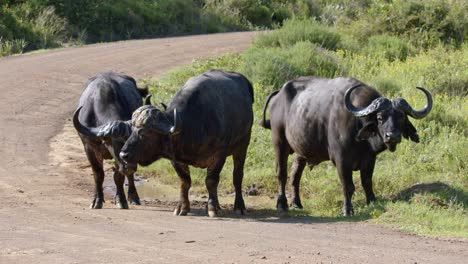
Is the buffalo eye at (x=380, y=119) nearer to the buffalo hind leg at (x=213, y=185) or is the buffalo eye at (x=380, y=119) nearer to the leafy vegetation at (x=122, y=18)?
the buffalo hind leg at (x=213, y=185)

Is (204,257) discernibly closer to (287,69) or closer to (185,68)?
(287,69)

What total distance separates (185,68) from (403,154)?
383 inches

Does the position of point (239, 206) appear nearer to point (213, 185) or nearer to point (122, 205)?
point (213, 185)

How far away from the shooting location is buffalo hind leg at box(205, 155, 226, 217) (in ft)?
45.4

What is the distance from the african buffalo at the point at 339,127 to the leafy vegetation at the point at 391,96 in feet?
1.84

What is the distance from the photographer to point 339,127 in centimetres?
1423

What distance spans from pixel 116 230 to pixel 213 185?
240cm

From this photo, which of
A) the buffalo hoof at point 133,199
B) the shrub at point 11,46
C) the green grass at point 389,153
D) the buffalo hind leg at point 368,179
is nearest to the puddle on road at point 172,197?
the green grass at point 389,153

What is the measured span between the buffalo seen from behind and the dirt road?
670mm

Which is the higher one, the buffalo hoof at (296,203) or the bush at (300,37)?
the bush at (300,37)

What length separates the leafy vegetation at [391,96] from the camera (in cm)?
1386

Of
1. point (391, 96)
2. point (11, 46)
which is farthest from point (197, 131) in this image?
point (11, 46)

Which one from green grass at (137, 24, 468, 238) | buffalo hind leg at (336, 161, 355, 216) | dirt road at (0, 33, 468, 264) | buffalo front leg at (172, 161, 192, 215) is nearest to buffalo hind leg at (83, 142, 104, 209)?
dirt road at (0, 33, 468, 264)

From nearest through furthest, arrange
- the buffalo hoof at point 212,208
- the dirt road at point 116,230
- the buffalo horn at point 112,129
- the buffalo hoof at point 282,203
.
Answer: the dirt road at point 116,230 → the buffalo horn at point 112,129 → the buffalo hoof at point 212,208 → the buffalo hoof at point 282,203
